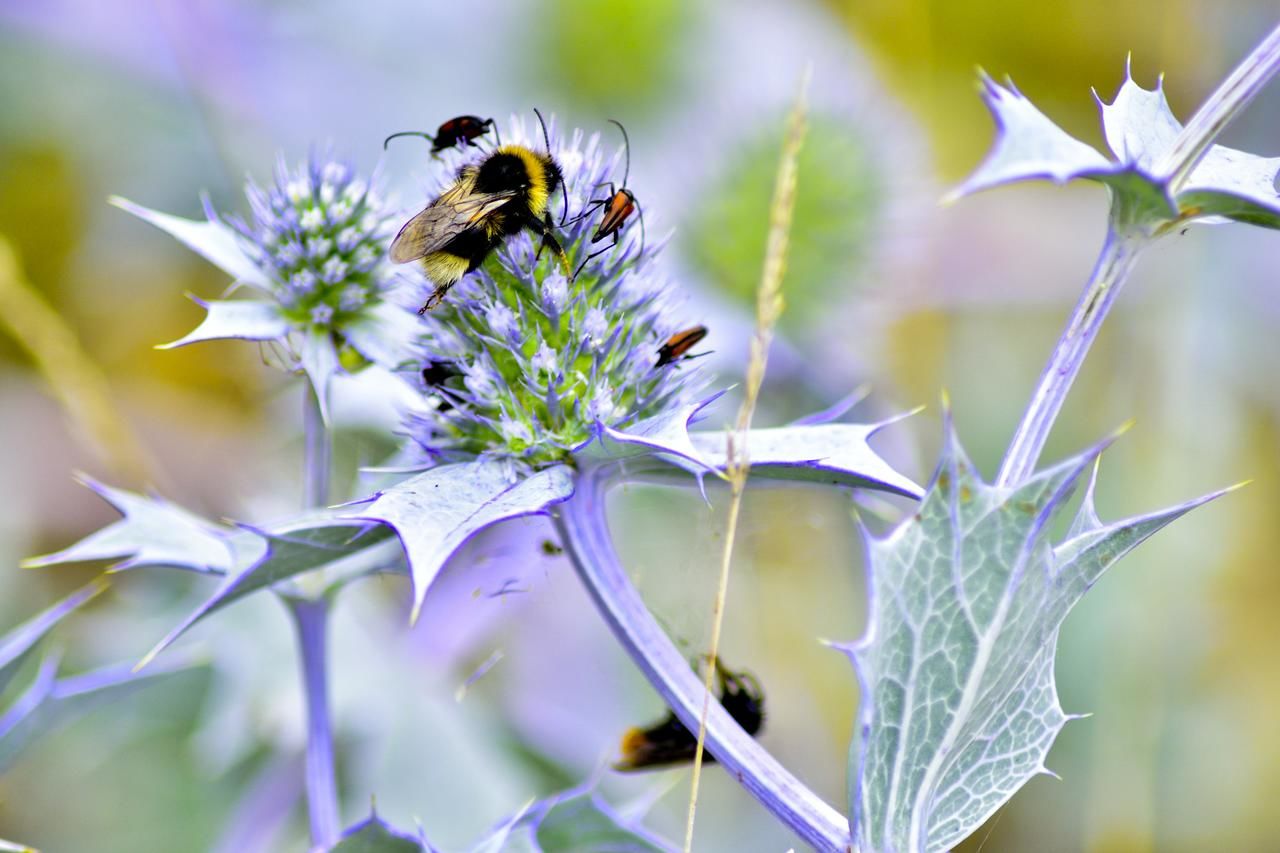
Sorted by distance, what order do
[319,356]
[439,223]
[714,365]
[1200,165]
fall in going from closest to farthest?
[1200,165] → [439,223] → [319,356] → [714,365]

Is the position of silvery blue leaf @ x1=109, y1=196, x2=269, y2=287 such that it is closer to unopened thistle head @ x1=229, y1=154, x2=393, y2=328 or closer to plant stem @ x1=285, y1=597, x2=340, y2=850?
unopened thistle head @ x1=229, y1=154, x2=393, y2=328

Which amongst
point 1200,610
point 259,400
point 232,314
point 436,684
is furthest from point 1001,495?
point 259,400

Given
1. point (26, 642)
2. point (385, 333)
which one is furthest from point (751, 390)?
point (26, 642)

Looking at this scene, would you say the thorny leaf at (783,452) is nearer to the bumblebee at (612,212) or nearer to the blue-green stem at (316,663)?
the bumblebee at (612,212)

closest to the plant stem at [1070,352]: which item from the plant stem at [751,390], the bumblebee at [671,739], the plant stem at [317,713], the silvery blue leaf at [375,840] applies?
the plant stem at [751,390]

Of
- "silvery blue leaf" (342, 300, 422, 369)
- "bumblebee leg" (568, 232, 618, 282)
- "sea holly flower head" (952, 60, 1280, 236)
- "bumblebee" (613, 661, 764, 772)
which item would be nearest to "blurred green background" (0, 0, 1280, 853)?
"bumblebee" (613, 661, 764, 772)

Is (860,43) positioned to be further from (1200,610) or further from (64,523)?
(64,523)

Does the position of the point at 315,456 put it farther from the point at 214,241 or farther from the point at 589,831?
the point at 589,831
